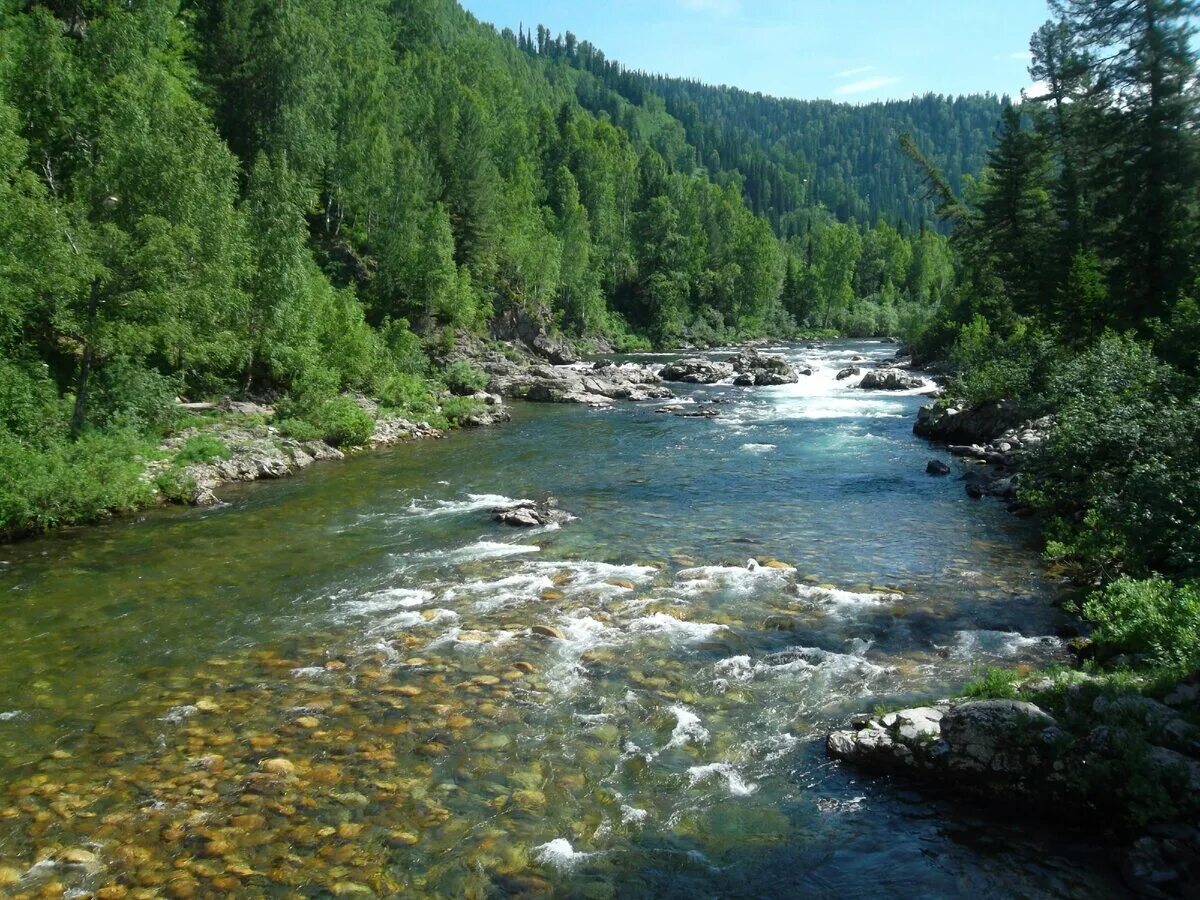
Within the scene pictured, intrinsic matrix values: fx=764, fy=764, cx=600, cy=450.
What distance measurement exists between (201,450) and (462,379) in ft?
69.3

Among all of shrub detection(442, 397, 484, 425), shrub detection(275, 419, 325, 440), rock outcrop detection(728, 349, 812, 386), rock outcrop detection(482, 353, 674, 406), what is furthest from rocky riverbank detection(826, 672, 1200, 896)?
rock outcrop detection(728, 349, 812, 386)

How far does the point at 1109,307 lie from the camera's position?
Answer: 28078mm

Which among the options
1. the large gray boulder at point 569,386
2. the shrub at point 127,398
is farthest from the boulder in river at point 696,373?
the shrub at point 127,398

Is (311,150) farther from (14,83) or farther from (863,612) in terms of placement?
(863,612)

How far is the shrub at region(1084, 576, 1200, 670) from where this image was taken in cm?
855

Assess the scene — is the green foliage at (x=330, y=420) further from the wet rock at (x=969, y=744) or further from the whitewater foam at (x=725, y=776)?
the wet rock at (x=969, y=744)

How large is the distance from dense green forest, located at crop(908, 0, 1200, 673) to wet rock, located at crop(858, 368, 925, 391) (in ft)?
17.3

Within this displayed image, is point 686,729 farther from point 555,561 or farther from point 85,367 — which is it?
point 85,367

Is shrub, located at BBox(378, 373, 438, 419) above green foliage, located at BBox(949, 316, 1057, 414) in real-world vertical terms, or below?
below

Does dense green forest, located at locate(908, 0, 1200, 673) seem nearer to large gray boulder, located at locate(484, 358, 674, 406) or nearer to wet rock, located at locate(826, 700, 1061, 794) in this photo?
wet rock, located at locate(826, 700, 1061, 794)

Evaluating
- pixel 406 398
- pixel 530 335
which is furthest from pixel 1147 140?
pixel 530 335

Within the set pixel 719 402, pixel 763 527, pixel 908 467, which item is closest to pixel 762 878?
pixel 763 527

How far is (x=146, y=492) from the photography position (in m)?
19.4

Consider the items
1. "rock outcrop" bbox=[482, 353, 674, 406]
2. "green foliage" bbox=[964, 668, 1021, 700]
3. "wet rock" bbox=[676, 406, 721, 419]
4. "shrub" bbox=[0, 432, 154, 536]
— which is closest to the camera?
"green foliage" bbox=[964, 668, 1021, 700]
